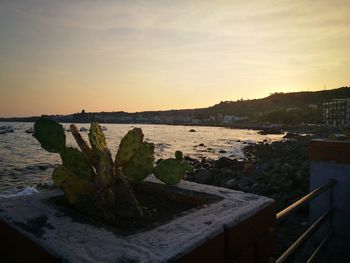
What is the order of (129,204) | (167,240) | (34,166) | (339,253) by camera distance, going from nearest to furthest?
(167,240) < (129,204) < (339,253) < (34,166)

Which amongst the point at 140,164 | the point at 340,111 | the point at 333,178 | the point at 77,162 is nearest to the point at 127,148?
the point at 140,164

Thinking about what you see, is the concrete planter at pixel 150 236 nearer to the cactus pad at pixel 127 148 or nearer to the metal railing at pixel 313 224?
the metal railing at pixel 313 224

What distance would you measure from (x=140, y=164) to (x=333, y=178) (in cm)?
270

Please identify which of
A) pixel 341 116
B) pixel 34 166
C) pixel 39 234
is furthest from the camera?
pixel 341 116

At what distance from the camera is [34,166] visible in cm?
2800

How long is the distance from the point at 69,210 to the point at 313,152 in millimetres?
3282

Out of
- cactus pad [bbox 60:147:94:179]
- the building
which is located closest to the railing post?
cactus pad [bbox 60:147:94:179]

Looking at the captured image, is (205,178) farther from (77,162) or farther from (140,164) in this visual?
(77,162)

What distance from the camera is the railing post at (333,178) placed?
3939 millimetres

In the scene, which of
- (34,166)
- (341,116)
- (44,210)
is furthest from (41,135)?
(341,116)

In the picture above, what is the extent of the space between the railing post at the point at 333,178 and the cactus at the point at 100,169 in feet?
7.71

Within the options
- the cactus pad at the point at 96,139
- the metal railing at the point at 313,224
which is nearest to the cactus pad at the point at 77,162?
the cactus pad at the point at 96,139

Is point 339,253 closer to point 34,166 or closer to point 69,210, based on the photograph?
point 69,210

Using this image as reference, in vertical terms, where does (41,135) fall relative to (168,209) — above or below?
above
